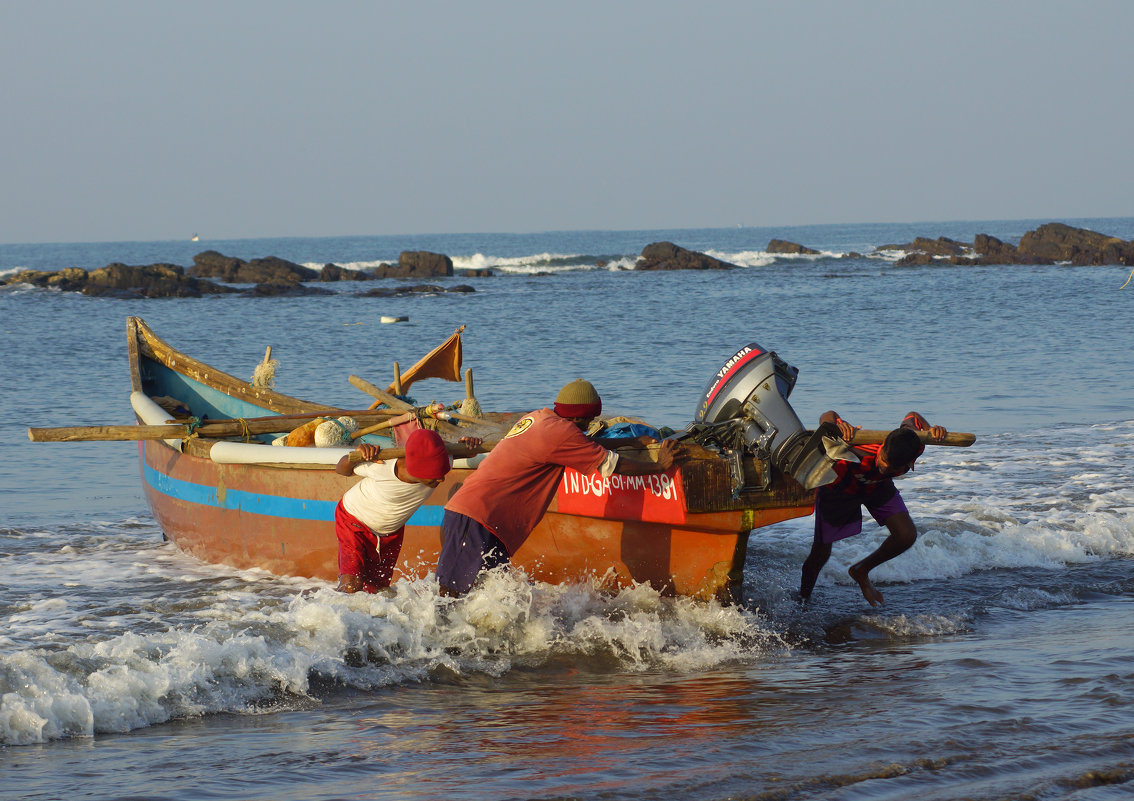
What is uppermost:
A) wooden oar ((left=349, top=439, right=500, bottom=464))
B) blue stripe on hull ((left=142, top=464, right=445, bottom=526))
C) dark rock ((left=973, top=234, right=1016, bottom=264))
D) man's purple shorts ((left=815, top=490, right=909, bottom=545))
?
dark rock ((left=973, top=234, right=1016, bottom=264))

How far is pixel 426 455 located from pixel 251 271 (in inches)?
2131

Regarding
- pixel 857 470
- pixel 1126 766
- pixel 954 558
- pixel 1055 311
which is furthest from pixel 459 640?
pixel 1055 311

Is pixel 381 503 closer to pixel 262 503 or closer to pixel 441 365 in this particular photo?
pixel 262 503

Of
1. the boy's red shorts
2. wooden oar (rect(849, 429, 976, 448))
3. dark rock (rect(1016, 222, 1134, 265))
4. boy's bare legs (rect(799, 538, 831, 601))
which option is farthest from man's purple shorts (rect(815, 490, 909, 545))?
dark rock (rect(1016, 222, 1134, 265))

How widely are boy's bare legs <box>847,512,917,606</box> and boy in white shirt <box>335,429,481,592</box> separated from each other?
104 inches

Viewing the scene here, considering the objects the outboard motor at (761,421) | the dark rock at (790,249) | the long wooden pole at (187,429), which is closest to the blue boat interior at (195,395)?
the long wooden pole at (187,429)

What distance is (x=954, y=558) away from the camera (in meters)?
8.51

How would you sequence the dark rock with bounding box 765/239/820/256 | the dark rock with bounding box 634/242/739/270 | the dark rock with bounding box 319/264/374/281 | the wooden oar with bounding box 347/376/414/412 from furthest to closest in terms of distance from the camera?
the dark rock with bounding box 765/239/820/256 → the dark rock with bounding box 634/242/739/270 → the dark rock with bounding box 319/264/374/281 → the wooden oar with bounding box 347/376/414/412

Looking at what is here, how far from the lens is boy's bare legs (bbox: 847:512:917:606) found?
23.2 ft

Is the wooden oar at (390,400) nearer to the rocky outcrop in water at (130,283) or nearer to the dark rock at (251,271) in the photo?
the rocky outcrop in water at (130,283)

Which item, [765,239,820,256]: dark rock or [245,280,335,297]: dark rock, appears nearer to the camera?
[245,280,335,297]: dark rock

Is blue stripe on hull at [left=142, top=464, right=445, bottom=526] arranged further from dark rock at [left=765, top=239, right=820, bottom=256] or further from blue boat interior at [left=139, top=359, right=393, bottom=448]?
dark rock at [left=765, top=239, right=820, bottom=256]

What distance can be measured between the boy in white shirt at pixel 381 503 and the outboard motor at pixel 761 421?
4.80ft

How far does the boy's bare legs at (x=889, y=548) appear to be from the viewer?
706cm
